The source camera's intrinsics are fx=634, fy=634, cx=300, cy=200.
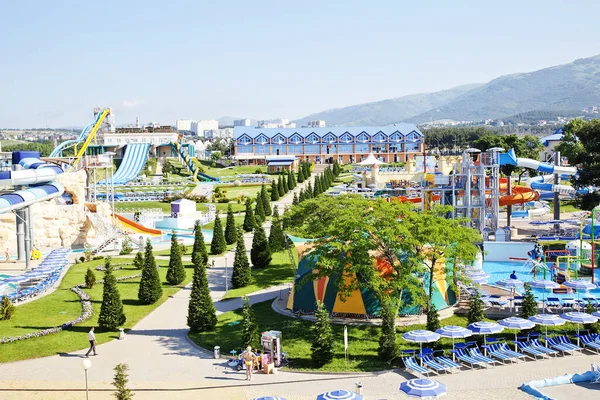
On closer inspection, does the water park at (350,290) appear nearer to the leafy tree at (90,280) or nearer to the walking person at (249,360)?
the walking person at (249,360)

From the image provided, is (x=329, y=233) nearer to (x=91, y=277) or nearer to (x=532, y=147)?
(x=91, y=277)

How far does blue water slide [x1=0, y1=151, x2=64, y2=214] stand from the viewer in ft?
115

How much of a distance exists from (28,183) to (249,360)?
24.8m

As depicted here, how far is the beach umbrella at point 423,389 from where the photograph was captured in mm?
18703

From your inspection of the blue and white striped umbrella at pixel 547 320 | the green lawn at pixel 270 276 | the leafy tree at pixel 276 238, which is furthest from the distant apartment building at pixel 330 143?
the blue and white striped umbrella at pixel 547 320

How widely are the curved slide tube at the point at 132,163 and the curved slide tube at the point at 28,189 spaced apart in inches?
1774

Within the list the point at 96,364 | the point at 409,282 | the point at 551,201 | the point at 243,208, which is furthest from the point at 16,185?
the point at 551,201

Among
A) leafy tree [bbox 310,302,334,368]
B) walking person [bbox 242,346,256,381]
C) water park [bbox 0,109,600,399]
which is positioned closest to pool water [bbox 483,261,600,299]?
water park [bbox 0,109,600,399]

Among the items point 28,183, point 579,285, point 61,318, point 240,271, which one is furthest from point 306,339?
point 28,183

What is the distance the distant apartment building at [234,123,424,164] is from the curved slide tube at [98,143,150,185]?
89.9 ft

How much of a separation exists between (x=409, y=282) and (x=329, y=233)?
3.82 m

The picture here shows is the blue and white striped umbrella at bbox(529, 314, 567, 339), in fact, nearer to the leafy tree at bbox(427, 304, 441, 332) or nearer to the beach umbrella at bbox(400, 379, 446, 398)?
the leafy tree at bbox(427, 304, 441, 332)

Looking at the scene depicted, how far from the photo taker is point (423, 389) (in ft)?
61.6

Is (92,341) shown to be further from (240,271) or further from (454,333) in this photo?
(454,333)
